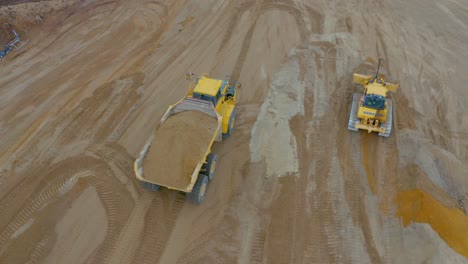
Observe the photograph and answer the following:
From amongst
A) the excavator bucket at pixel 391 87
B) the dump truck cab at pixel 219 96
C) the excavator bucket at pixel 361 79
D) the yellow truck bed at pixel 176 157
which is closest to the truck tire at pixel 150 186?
the yellow truck bed at pixel 176 157

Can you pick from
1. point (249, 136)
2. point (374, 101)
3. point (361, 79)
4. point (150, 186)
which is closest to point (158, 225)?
point (150, 186)

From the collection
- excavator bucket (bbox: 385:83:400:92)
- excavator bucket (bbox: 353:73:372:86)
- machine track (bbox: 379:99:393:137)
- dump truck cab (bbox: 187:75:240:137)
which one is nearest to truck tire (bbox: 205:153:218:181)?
dump truck cab (bbox: 187:75:240:137)

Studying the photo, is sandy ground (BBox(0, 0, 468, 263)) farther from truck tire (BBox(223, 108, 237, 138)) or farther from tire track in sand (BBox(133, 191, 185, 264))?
truck tire (BBox(223, 108, 237, 138))

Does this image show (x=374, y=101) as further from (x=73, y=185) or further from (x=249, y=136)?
(x=73, y=185)

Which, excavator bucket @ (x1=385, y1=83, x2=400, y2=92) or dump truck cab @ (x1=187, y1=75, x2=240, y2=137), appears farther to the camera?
excavator bucket @ (x1=385, y1=83, x2=400, y2=92)

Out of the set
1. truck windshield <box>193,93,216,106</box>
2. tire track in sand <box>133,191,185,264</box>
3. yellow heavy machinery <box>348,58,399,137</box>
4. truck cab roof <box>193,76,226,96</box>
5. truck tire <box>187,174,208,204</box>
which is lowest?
tire track in sand <box>133,191,185,264</box>

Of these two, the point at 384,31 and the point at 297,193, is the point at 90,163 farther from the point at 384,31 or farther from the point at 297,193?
the point at 384,31

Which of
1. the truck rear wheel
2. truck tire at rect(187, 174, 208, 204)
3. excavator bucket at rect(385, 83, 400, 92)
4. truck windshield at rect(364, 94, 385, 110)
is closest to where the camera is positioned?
truck tire at rect(187, 174, 208, 204)
